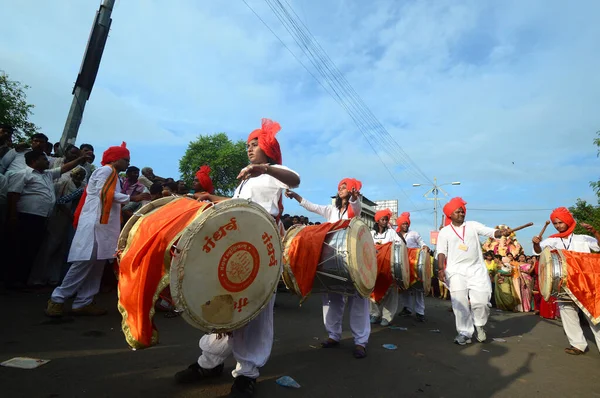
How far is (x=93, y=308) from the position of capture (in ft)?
15.1

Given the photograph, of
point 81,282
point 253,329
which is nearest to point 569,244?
point 253,329

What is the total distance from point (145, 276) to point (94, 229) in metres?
2.79

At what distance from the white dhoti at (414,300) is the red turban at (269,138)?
16.6ft

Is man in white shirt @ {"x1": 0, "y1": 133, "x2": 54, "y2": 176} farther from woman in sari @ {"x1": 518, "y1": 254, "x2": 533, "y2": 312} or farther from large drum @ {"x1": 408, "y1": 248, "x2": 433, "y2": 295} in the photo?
woman in sari @ {"x1": 518, "y1": 254, "x2": 533, "y2": 312}

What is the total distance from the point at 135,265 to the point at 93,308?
10.1 ft

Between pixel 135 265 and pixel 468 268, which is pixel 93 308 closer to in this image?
pixel 135 265

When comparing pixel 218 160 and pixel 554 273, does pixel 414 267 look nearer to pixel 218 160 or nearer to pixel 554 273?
pixel 554 273

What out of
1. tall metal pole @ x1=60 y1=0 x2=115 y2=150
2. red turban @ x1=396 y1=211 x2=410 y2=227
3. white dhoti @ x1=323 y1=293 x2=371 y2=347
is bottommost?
white dhoti @ x1=323 y1=293 x2=371 y2=347

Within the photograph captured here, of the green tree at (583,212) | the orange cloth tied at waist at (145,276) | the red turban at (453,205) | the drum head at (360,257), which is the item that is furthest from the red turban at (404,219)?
the green tree at (583,212)

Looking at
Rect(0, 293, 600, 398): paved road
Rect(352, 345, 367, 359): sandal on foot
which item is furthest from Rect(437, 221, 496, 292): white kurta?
Rect(352, 345, 367, 359): sandal on foot

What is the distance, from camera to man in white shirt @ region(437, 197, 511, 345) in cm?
532

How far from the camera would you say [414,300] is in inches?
285

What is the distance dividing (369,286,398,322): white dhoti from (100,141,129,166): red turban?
14.8ft

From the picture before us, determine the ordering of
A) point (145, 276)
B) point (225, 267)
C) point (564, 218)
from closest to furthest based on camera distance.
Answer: point (145, 276) < point (225, 267) < point (564, 218)
